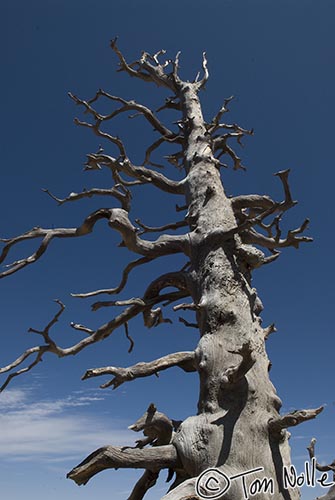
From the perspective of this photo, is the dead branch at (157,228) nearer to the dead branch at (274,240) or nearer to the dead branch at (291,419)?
the dead branch at (274,240)

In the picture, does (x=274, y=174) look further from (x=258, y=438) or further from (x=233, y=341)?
(x=258, y=438)

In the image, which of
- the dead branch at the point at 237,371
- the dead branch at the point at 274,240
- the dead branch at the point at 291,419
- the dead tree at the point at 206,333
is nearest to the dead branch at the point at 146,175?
the dead tree at the point at 206,333

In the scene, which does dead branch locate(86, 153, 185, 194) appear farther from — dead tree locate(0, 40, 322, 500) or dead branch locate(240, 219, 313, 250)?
dead branch locate(240, 219, 313, 250)

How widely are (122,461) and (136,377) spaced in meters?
0.88

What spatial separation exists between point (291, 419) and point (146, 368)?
142 centimetres

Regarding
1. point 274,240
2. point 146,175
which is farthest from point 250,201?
point 146,175

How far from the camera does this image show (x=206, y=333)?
4.39m

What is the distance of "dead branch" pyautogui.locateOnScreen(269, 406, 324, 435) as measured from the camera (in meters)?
3.50

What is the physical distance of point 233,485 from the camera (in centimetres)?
338

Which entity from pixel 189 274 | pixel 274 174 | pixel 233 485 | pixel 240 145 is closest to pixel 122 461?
pixel 233 485

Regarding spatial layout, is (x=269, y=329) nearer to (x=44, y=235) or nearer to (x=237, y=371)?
(x=237, y=371)

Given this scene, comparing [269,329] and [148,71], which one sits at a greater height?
[148,71]

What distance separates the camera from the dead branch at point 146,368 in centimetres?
429

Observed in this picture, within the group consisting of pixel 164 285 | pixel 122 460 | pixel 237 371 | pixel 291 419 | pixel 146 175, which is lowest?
pixel 122 460
